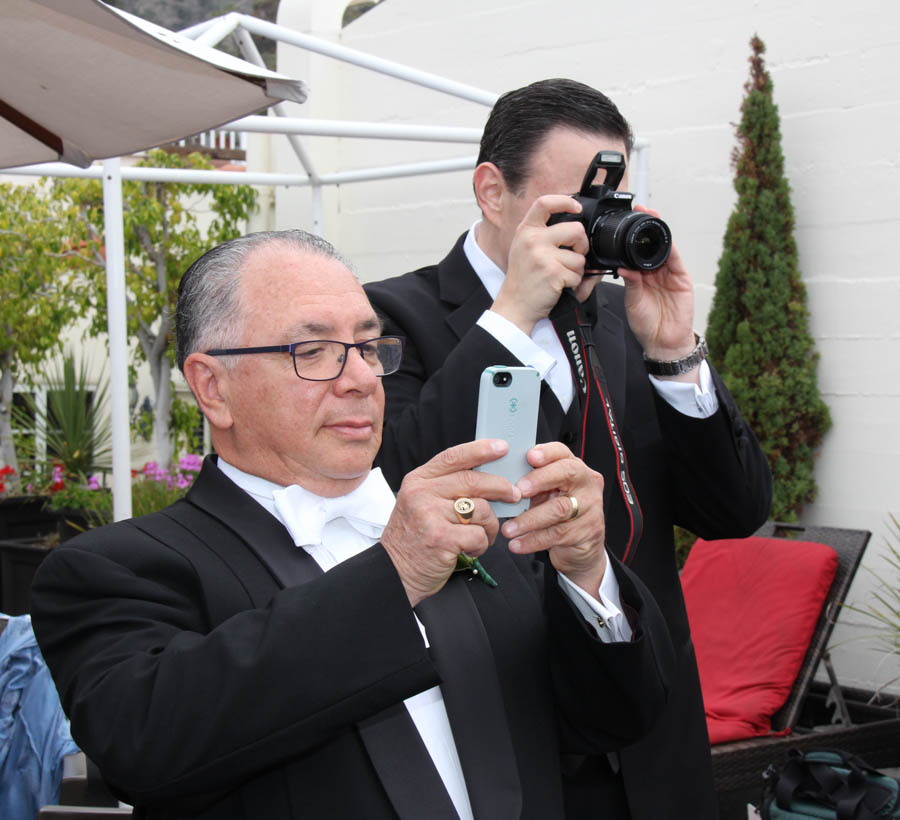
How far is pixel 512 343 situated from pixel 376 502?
1.01 ft

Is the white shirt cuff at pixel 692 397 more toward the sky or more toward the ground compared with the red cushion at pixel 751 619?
more toward the sky

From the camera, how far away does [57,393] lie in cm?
737

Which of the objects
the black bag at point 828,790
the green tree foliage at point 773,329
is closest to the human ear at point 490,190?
the black bag at point 828,790

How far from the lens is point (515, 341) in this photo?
1.58 m

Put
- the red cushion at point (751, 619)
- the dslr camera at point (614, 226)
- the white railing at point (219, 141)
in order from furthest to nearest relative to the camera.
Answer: the white railing at point (219, 141) < the red cushion at point (751, 619) < the dslr camera at point (614, 226)

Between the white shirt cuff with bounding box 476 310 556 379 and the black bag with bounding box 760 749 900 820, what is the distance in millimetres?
1893

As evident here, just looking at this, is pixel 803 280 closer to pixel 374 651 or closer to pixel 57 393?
pixel 374 651

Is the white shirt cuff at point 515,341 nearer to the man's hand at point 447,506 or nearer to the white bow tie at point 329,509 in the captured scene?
the white bow tie at point 329,509

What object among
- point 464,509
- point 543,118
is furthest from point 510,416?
point 543,118

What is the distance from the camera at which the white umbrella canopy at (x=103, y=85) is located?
2.09 metres

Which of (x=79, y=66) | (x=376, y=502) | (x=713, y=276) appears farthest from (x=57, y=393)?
(x=376, y=502)

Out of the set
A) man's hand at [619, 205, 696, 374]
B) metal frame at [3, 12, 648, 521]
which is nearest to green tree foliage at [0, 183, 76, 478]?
metal frame at [3, 12, 648, 521]

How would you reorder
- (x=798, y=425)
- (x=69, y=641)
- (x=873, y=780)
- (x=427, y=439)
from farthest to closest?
(x=798, y=425)
(x=873, y=780)
(x=427, y=439)
(x=69, y=641)

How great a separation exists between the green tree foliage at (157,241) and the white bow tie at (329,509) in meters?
6.00
